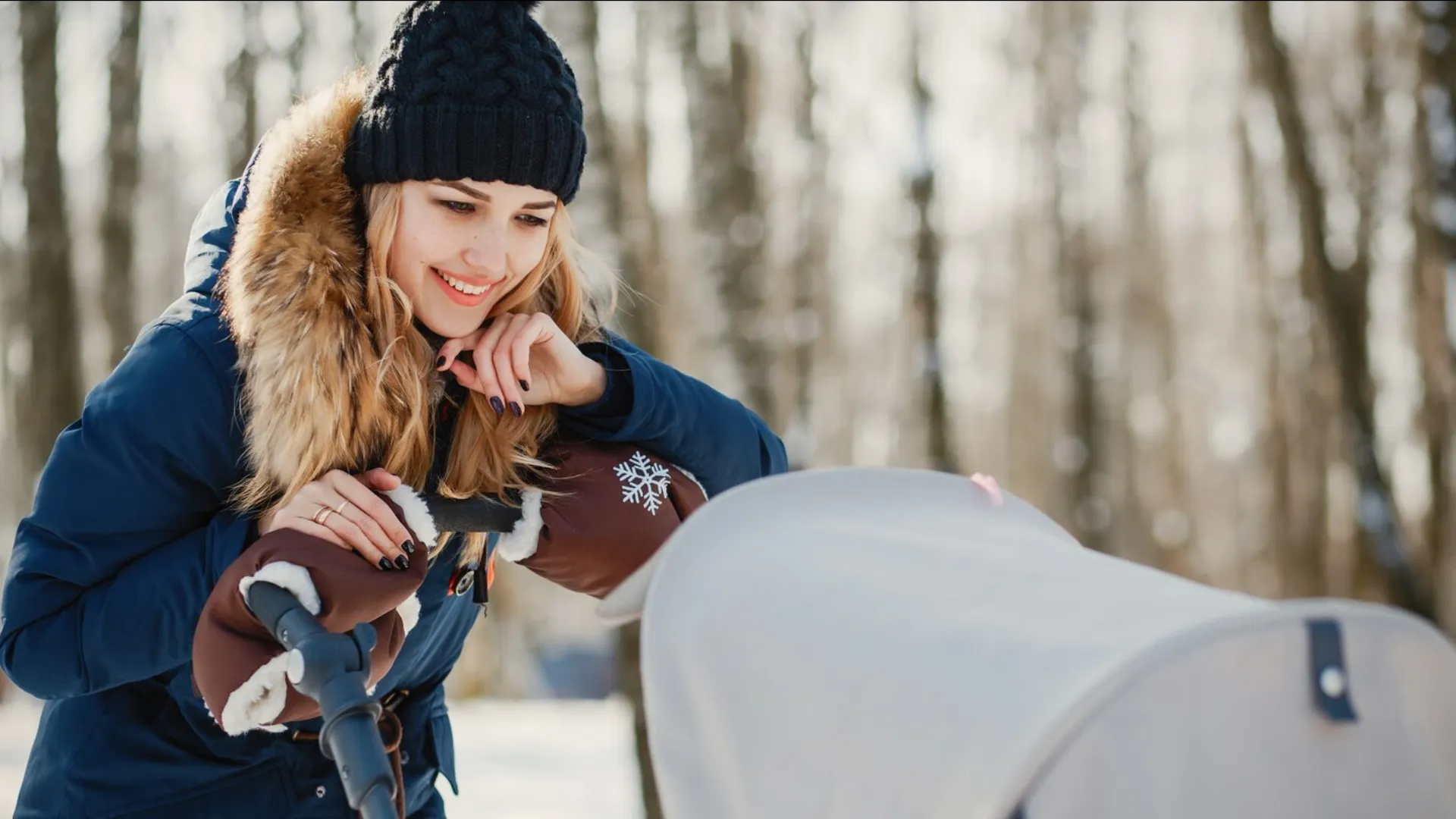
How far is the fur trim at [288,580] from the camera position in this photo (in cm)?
156

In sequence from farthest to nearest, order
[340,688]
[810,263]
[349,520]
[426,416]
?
[810,263] < [426,416] < [349,520] < [340,688]

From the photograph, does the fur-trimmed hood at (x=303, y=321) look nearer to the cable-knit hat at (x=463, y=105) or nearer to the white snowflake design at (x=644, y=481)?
the cable-knit hat at (x=463, y=105)

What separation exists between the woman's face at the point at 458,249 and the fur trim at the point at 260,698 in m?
0.58

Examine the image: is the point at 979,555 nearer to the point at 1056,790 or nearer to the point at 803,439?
the point at 1056,790

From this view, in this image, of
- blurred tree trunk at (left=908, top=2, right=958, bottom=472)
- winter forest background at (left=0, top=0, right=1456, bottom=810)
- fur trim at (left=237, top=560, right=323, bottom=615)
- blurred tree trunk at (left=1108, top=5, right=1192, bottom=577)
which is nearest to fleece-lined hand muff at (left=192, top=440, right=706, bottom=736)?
fur trim at (left=237, top=560, right=323, bottom=615)

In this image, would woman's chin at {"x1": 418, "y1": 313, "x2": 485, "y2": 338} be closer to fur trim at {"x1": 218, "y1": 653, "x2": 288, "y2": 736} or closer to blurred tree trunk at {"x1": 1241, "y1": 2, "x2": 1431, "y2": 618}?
fur trim at {"x1": 218, "y1": 653, "x2": 288, "y2": 736}

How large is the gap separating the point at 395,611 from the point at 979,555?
0.79m

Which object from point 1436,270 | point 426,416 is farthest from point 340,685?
point 1436,270

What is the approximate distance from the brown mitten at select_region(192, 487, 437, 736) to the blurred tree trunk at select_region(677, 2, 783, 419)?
515cm

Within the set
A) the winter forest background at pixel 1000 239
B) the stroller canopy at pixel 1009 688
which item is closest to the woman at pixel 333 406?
the stroller canopy at pixel 1009 688

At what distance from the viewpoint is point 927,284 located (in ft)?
33.0

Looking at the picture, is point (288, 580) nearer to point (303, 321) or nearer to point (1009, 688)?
point (303, 321)

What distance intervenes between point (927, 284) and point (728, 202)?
3.13m

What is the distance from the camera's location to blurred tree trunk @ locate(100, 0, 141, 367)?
8125 mm
